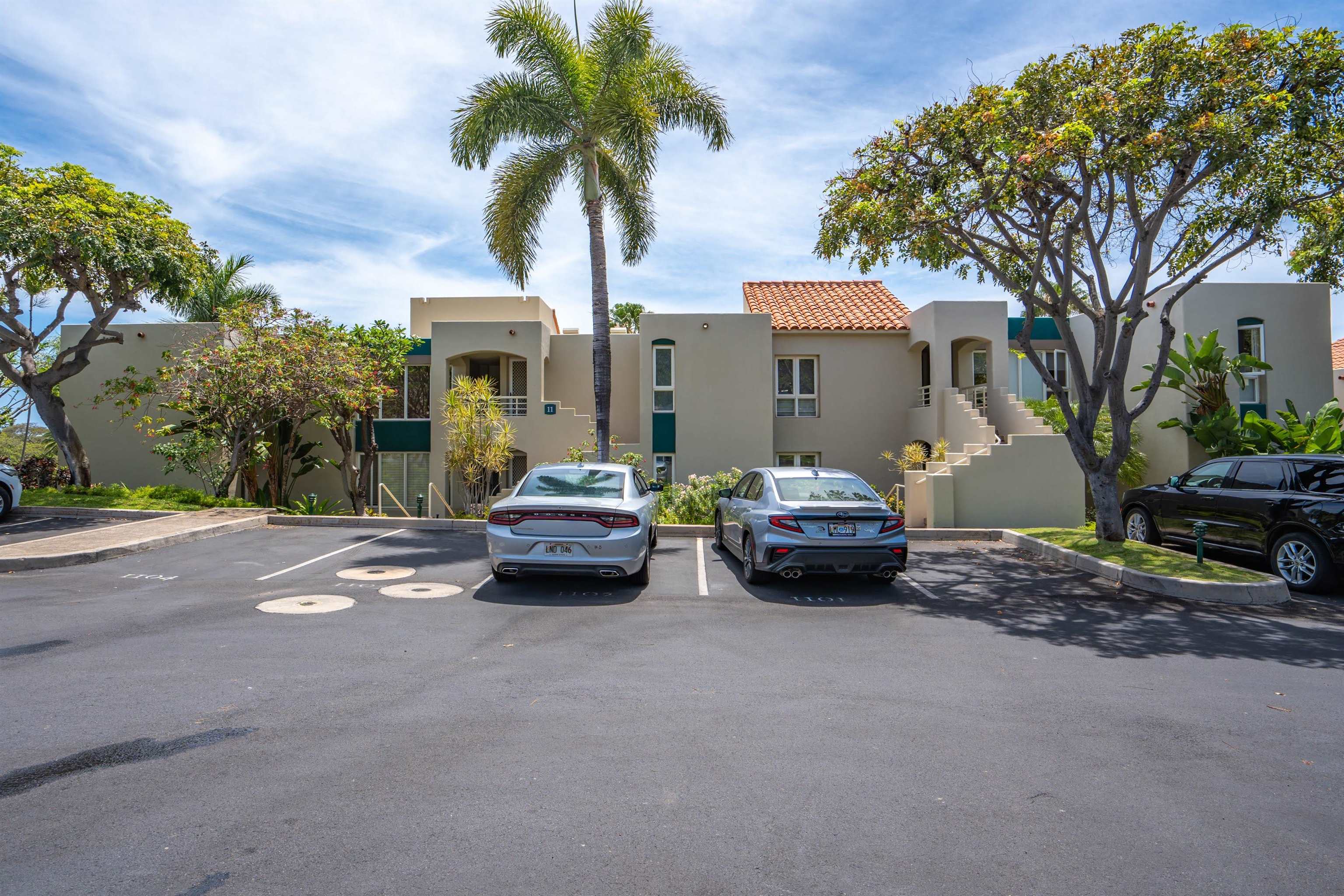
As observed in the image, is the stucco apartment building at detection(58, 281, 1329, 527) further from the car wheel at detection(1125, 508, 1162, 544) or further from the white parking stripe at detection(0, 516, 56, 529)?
the white parking stripe at detection(0, 516, 56, 529)

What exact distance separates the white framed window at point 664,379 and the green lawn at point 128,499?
9.72 m

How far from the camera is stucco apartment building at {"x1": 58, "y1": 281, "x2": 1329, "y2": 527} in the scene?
19.7 metres

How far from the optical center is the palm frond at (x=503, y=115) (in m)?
15.9


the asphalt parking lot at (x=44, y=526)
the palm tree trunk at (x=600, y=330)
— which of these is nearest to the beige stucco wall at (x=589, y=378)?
the palm tree trunk at (x=600, y=330)

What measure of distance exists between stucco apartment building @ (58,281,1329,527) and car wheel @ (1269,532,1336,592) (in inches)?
298

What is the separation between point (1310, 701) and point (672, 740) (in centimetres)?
461

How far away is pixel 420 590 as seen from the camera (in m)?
9.14

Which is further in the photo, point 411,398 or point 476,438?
point 411,398

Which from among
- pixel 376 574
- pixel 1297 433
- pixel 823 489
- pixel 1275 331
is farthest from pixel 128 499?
pixel 1275 331

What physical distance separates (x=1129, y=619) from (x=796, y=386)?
1362 centimetres

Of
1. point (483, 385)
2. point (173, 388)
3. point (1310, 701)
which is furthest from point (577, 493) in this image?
point (173, 388)

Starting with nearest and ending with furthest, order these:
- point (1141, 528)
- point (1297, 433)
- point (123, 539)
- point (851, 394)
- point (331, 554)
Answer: point (331, 554), point (123, 539), point (1141, 528), point (1297, 433), point (851, 394)

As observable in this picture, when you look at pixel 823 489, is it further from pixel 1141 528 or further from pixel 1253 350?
pixel 1253 350

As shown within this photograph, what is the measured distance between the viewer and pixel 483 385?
57.2 ft
